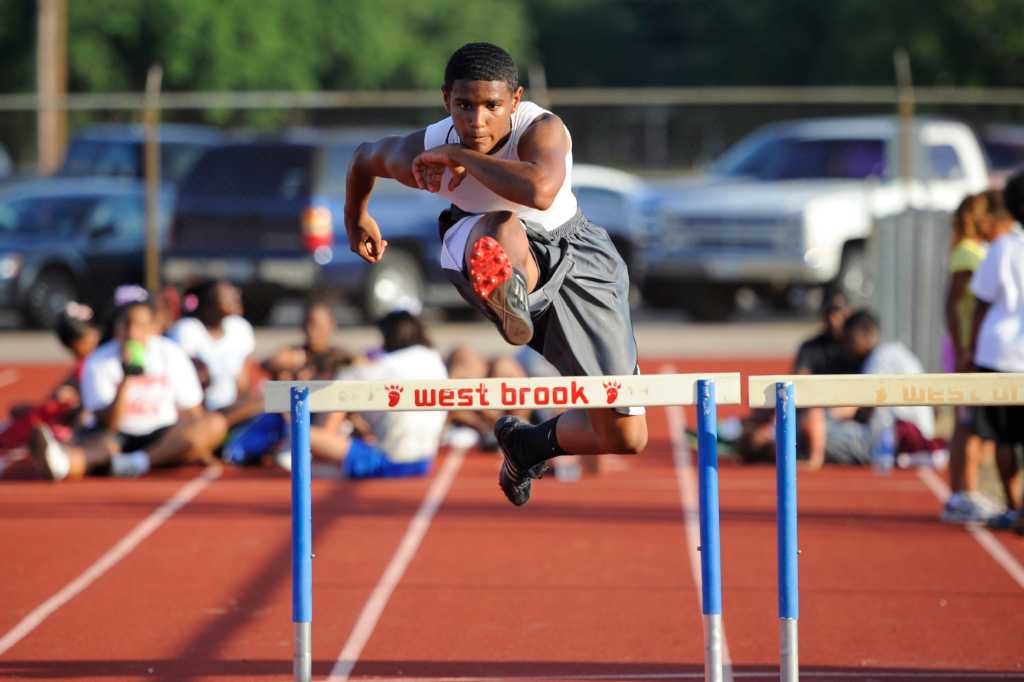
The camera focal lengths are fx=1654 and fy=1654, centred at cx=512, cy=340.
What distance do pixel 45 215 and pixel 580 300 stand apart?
45.1 ft

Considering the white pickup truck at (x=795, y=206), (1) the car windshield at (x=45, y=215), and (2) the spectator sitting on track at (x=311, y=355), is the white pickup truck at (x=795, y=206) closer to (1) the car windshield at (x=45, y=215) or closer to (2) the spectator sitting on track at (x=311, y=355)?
(1) the car windshield at (x=45, y=215)

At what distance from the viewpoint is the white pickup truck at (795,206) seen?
16.7m

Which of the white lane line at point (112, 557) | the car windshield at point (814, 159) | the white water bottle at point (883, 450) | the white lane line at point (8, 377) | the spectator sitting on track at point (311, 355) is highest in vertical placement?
the car windshield at point (814, 159)

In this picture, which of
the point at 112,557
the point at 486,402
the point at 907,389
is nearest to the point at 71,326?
the point at 112,557

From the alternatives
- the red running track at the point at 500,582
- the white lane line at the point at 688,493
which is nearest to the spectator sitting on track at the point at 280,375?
the red running track at the point at 500,582

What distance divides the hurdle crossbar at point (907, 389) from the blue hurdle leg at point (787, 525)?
59 millimetres

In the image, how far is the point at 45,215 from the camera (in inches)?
707

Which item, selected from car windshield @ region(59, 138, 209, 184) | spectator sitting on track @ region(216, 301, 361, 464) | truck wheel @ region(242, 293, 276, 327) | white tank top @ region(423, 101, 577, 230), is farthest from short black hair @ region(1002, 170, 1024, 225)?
car windshield @ region(59, 138, 209, 184)

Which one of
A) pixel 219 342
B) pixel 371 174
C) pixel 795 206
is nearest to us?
pixel 371 174

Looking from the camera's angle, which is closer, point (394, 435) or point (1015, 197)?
point (1015, 197)

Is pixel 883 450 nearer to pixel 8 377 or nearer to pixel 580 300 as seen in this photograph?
pixel 580 300

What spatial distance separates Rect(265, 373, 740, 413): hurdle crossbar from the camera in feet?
16.4

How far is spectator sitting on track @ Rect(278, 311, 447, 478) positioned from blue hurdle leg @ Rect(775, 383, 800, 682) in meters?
5.02

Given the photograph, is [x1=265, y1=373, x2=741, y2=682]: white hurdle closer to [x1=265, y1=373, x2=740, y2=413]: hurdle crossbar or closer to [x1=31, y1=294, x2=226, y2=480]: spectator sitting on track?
[x1=265, y1=373, x2=740, y2=413]: hurdle crossbar
